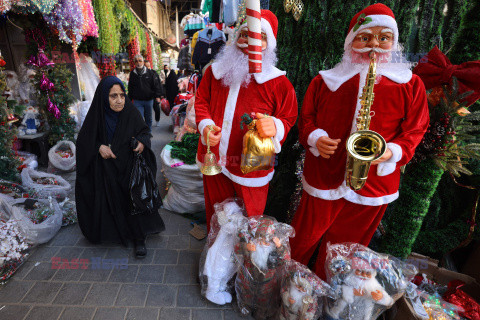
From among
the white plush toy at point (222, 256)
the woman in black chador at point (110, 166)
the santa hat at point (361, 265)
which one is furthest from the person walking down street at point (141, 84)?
the santa hat at point (361, 265)

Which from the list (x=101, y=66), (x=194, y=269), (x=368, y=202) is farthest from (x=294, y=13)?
(x=101, y=66)

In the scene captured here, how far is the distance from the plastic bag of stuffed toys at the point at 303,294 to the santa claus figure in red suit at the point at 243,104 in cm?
62

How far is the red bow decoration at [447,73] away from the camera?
163 cm

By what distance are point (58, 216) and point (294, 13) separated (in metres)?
3.43

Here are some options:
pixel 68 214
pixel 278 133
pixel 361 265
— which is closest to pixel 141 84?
pixel 68 214

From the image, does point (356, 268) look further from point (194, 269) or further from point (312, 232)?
point (194, 269)

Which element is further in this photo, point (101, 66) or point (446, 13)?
point (101, 66)

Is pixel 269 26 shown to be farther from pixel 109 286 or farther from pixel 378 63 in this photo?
pixel 109 286

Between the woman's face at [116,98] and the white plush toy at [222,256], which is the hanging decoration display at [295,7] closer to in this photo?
the woman's face at [116,98]

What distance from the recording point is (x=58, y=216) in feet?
9.58

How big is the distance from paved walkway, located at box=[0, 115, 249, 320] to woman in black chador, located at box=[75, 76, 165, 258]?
0.21 m

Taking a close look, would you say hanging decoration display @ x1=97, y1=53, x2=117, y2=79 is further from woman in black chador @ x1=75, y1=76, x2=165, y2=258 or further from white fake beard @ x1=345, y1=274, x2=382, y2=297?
white fake beard @ x1=345, y1=274, x2=382, y2=297

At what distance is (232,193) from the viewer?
92.6 inches

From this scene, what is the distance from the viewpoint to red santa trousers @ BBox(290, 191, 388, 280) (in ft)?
6.27
